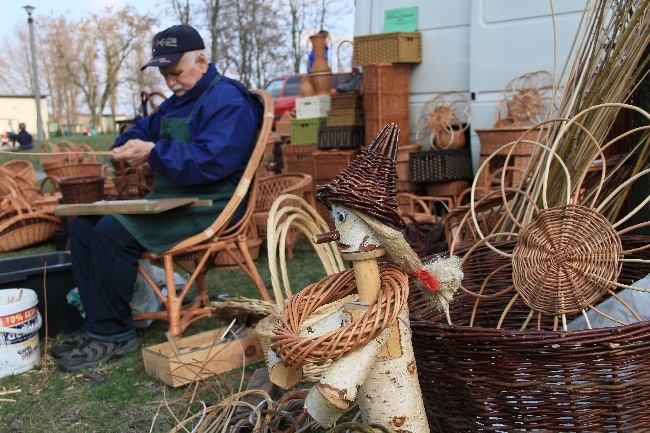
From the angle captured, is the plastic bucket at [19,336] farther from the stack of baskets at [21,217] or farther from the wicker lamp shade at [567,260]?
the stack of baskets at [21,217]

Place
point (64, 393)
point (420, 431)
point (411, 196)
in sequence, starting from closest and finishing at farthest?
point (420, 431)
point (64, 393)
point (411, 196)

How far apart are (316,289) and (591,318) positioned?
85 cm

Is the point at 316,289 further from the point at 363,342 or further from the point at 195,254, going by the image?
the point at 195,254

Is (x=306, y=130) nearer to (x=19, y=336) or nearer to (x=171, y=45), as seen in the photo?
(x=171, y=45)

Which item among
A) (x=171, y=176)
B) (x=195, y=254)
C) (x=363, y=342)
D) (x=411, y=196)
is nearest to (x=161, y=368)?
(x=195, y=254)

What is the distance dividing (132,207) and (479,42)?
2561mm

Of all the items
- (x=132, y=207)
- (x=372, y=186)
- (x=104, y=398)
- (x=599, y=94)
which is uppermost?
(x=599, y=94)

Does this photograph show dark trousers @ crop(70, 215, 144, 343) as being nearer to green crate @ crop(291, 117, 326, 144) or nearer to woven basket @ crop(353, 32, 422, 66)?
woven basket @ crop(353, 32, 422, 66)

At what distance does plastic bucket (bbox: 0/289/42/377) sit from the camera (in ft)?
8.30

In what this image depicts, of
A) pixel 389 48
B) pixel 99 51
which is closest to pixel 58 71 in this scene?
pixel 99 51

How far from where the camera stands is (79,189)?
15.6ft

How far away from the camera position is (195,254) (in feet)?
9.29

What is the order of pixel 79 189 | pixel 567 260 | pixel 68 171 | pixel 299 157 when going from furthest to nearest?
pixel 68 171
pixel 299 157
pixel 79 189
pixel 567 260

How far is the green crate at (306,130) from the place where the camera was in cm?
559
